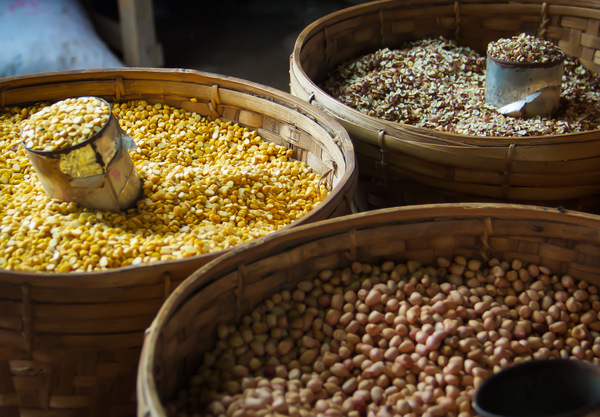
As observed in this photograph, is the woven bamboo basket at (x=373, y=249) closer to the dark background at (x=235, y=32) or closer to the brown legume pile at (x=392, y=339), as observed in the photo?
the brown legume pile at (x=392, y=339)

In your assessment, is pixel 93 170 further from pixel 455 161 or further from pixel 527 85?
pixel 527 85

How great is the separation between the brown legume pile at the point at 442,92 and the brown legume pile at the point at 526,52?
19cm

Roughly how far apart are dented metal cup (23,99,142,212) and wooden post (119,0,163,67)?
2087mm

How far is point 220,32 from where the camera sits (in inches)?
179

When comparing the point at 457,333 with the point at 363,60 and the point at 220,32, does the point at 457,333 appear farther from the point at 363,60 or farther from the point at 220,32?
the point at 220,32

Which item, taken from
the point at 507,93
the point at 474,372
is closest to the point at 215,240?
the point at 474,372

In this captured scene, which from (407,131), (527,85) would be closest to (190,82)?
Result: (407,131)

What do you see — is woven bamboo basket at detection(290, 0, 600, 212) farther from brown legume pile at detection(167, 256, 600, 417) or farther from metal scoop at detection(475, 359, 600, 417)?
metal scoop at detection(475, 359, 600, 417)

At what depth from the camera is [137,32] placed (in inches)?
141

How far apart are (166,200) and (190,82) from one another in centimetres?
62

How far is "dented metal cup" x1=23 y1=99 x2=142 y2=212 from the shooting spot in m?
1.57

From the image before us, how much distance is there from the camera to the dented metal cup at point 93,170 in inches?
61.7

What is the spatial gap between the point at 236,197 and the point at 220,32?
3115mm

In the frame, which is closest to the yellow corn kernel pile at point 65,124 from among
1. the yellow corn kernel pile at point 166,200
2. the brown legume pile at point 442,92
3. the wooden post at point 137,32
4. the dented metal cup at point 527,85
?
the yellow corn kernel pile at point 166,200
